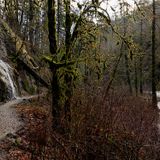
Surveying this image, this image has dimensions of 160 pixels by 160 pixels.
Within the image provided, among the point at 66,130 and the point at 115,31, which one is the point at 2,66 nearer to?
the point at 115,31

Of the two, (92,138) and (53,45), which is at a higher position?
(53,45)

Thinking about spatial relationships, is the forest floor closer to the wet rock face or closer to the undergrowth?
the undergrowth

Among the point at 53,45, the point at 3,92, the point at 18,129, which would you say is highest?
the point at 53,45

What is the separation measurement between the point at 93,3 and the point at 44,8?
5.86ft

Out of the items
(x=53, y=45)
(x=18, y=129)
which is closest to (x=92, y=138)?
(x=53, y=45)

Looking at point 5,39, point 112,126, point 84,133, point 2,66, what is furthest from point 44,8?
point 5,39

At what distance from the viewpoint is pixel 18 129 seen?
51.9ft

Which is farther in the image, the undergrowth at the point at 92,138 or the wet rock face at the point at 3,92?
the wet rock face at the point at 3,92

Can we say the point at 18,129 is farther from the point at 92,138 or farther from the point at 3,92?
the point at 3,92

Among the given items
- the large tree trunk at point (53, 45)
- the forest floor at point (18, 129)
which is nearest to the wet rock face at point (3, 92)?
the forest floor at point (18, 129)

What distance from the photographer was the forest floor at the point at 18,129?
11.6 meters

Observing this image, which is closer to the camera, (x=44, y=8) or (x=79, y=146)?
(x=79, y=146)

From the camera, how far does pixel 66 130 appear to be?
852cm

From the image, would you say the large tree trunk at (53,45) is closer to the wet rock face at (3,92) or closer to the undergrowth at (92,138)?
the undergrowth at (92,138)
